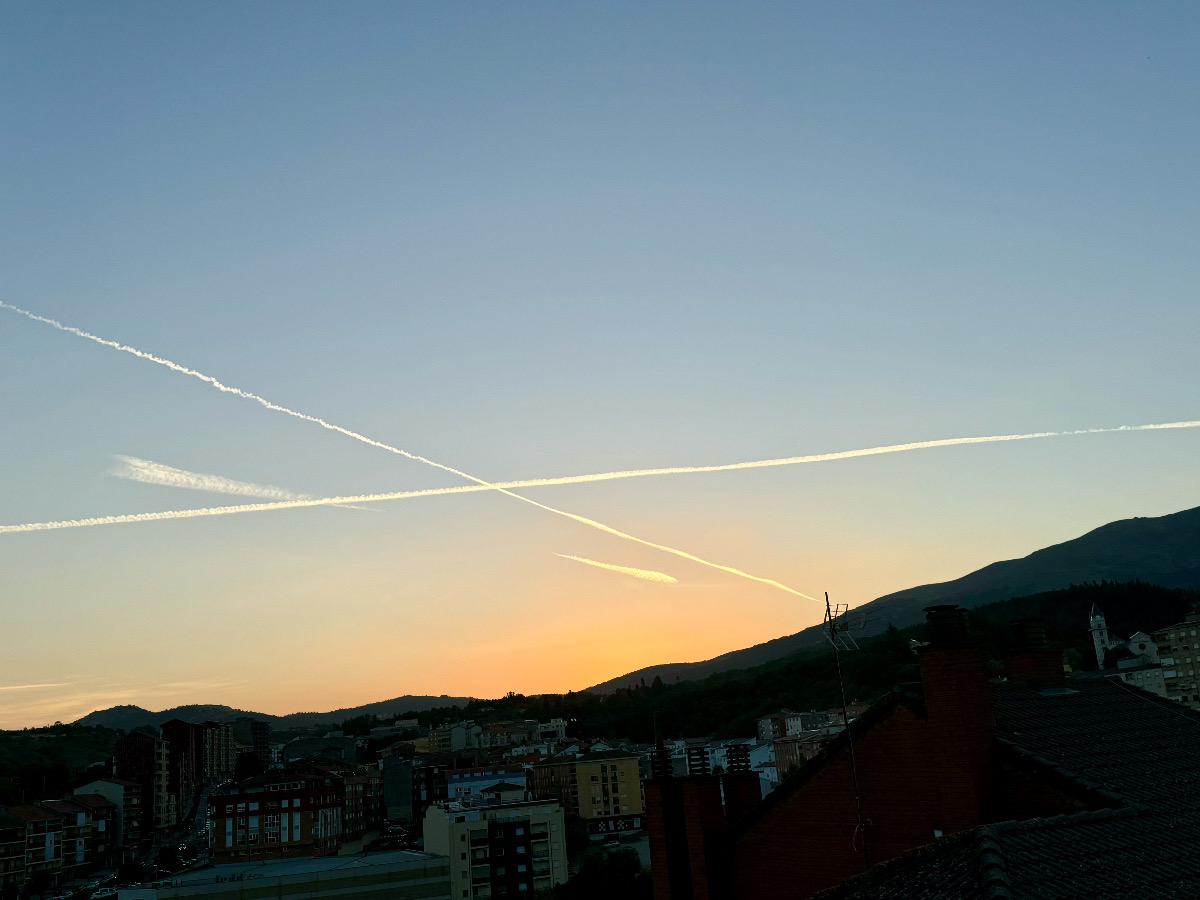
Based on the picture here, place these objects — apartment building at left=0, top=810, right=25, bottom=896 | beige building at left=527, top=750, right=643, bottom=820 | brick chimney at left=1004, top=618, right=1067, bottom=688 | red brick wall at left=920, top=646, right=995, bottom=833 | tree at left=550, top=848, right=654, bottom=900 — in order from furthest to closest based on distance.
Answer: beige building at left=527, top=750, right=643, bottom=820 < apartment building at left=0, top=810, right=25, bottom=896 < tree at left=550, top=848, right=654, bottom=900 < brick chimney at left=1004, top=618, right=1067, bottom=688 < red brick wall at left=920, top=646, right=995, bottom=833

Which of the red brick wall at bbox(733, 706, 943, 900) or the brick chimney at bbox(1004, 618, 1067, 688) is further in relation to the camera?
the brick chimney at bbox(1004, 618, 1067, 688)

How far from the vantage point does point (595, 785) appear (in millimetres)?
128625

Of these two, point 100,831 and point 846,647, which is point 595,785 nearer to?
point 100,831

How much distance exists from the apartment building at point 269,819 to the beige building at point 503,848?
27133 mm

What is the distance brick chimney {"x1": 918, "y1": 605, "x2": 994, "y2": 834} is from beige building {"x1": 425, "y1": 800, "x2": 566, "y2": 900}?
80.0m

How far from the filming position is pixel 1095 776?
15430 millimetres

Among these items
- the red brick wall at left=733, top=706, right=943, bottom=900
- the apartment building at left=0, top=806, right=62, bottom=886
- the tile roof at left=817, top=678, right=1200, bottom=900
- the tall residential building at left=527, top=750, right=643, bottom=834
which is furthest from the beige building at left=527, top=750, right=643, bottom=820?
the tile roof at left=817, top=678, right=1200, bottom=900

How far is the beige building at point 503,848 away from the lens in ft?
287

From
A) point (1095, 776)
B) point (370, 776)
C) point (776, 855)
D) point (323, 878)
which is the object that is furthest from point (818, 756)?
point (370, 776)

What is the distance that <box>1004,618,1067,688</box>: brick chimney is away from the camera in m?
21.5

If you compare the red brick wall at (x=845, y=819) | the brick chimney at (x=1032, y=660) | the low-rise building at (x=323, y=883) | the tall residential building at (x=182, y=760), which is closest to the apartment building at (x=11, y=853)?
the low-rise building at (x=323, y=883)

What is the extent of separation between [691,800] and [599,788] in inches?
4557

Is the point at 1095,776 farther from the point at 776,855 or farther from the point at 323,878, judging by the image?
the point at 323,878

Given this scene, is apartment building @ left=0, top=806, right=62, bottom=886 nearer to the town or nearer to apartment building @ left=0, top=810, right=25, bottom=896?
the town
